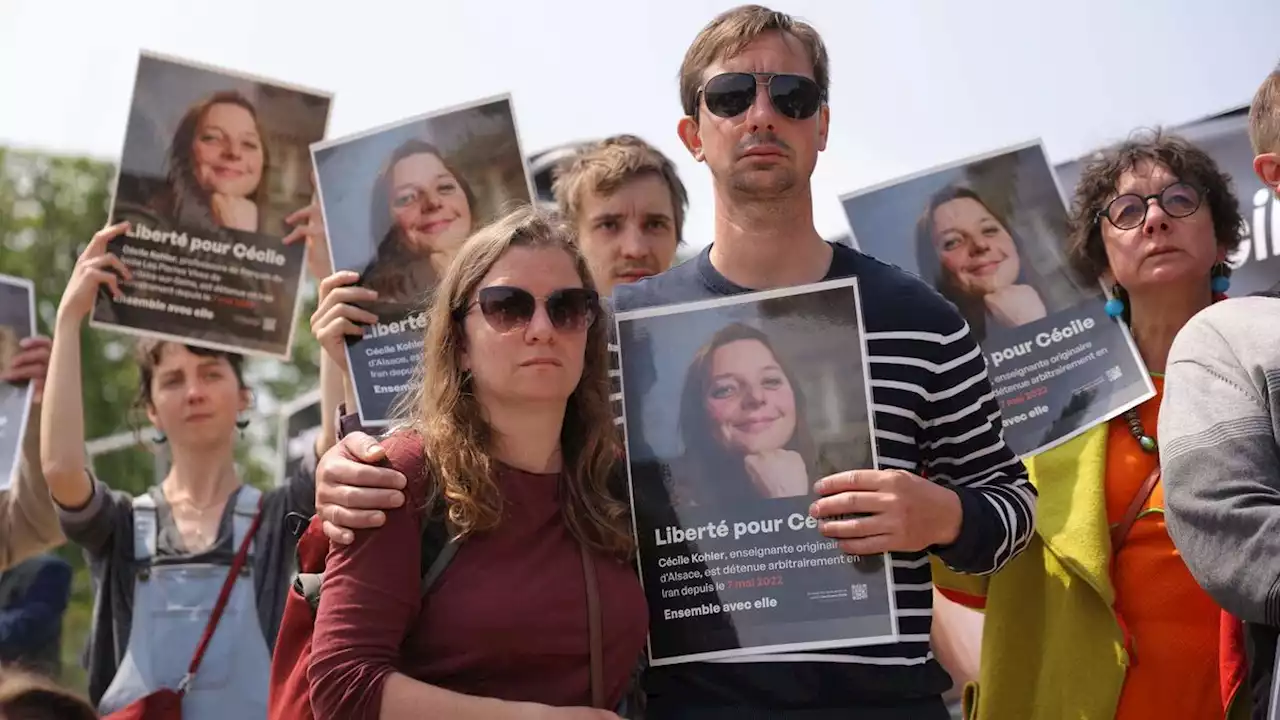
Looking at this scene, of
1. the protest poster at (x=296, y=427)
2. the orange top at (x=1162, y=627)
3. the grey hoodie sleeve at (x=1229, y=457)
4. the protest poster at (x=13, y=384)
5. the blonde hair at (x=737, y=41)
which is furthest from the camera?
the protest poster at (x=296, y=427)

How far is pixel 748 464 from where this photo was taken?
2861 mm

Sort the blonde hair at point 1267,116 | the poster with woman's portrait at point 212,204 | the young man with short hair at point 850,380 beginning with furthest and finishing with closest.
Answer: the poster with woman's portrait at point 212,204
the blonde hair at point 1267,116
the young man with short hair at point 850,380

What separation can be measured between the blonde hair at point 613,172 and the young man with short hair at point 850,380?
131cm

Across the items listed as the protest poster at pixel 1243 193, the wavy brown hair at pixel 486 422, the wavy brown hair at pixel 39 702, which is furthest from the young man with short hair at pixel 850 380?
the wavy brown hair at pixel 39 702

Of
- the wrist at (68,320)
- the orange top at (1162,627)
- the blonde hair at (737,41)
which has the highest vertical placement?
the wrist at (68,320)

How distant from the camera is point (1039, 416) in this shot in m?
4.19

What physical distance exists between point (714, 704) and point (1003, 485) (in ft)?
2.56

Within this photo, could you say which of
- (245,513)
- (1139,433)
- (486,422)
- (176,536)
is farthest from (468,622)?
(176,536)

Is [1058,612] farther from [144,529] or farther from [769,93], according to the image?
[144,529]

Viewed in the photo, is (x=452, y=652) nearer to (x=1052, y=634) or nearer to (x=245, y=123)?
(x=1052, y=634)

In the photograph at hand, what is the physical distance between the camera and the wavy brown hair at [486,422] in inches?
107

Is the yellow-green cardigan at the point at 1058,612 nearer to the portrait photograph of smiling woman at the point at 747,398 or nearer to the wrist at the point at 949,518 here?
the wrist at the point at 949,518

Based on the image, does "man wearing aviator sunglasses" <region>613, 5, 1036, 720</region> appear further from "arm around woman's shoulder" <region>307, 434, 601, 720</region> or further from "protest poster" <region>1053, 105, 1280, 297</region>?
"protest poster" <region>1053, 105, 1280, 297</region>

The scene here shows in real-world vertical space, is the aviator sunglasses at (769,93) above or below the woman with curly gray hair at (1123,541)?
above
